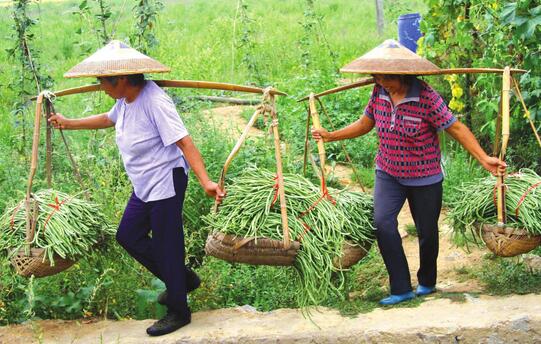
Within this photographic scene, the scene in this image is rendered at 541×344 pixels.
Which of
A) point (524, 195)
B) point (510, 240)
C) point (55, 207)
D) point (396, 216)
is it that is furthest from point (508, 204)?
point (55, 207)

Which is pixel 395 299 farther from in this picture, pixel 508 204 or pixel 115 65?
pixel 115 65

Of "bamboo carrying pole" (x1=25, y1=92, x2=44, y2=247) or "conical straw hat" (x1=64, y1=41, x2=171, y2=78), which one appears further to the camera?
"bamboo carrying pole" (x1=25, y1=92, x2=44, y2=247)

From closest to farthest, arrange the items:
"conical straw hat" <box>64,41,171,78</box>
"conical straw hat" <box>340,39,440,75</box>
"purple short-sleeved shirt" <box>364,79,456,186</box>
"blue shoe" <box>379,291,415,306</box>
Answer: "conical straw hat" <box>64,41,171,78</box> → "conical straw hat" <box>340,39,440,75</box> → "purple short-sleeved shirt" <box>364,79,456,186</box> → "blue shoe" <box>379,291,415,306</box>

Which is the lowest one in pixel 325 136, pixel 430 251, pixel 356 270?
pixel 356 270

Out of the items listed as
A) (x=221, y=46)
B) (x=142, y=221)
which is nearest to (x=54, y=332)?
(x=142, y=221)

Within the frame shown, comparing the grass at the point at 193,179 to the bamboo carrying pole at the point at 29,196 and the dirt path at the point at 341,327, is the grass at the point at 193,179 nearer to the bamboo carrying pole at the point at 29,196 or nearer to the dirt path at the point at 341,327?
the dirt path at the point at 341,327

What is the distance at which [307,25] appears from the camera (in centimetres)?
963

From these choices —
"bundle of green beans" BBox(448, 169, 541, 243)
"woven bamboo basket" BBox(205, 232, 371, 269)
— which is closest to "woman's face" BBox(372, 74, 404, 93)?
"bundle of green beans" BBox(448, 169, 541, 243)

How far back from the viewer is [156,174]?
4.27 m

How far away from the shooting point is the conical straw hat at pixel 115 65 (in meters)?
4.11

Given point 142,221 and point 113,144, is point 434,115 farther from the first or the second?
point 113,144

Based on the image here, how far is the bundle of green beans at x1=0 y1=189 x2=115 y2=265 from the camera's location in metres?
4.41

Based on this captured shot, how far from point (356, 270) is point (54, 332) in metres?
2.03

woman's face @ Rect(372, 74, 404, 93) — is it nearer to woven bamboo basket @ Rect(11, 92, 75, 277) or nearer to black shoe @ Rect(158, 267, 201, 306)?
black shoe @ Rect(158, 267, 201, 306)
